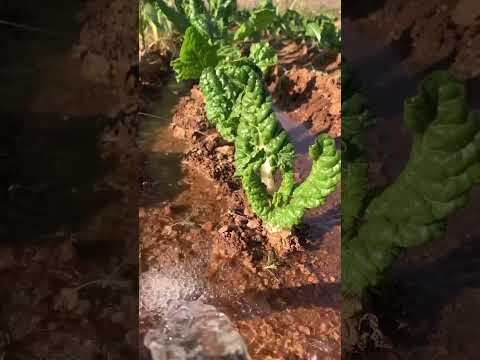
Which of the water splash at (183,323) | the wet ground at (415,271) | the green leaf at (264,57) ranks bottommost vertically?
the water splash at (183,323)

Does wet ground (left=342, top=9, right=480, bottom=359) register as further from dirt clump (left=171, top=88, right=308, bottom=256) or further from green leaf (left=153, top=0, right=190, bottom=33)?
green leaf (left=153, top=0, right=190, bottom=33)

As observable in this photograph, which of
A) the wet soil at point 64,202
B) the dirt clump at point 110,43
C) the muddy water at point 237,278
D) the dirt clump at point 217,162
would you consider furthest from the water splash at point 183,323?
the dirt clump at point 110,43

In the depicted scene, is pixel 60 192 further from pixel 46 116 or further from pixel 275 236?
pixel 275 236

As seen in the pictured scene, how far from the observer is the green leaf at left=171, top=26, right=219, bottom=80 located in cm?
178

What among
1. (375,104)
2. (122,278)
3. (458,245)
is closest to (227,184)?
(375,104)

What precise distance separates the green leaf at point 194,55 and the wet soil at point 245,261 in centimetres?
37

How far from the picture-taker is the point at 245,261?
4.38ft

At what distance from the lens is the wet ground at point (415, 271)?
935 mm

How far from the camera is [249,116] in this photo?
1.26 m

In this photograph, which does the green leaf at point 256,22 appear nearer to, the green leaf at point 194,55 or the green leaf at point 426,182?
the green leaf at point 194,55

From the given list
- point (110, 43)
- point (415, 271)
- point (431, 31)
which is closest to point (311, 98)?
point (431, 31)

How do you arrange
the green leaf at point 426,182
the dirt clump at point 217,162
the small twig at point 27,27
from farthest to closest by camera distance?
the dirt clump at point 217,162 < the green leaf at point 426,182 < the small twig at point 27,27

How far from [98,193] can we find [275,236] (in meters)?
1.04

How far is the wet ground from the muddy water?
20 centimetres
